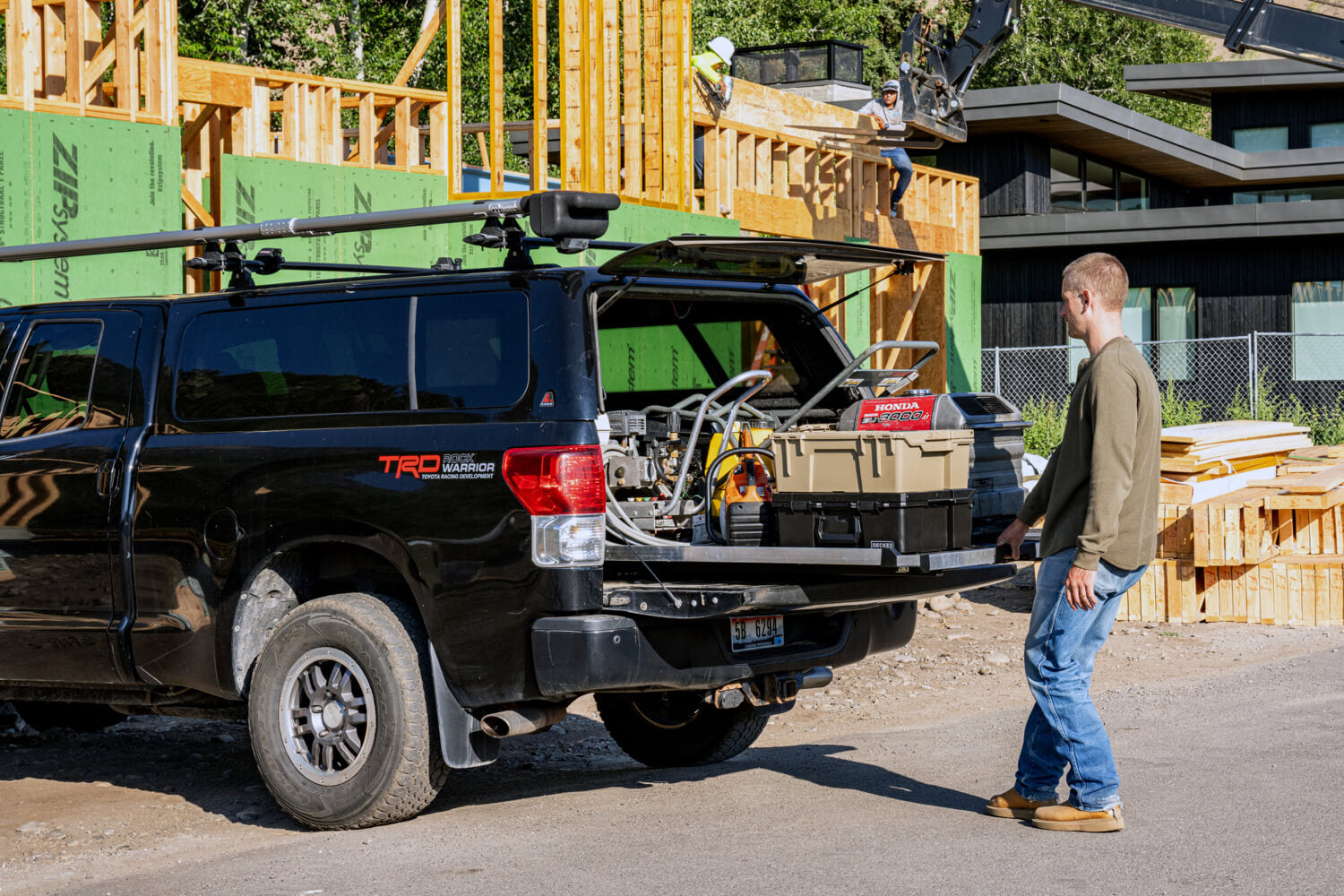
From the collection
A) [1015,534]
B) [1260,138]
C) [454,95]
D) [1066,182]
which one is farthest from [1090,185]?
[1015,534]

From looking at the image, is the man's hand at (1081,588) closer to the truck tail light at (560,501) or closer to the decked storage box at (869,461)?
the decked storage box at (869,461)

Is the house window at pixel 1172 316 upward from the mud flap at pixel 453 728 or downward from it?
upward

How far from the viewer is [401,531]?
5.74m

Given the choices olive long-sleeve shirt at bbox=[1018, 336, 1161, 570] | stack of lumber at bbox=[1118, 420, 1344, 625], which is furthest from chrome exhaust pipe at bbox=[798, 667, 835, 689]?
stack of lumber at bbox=[1118, 420, 1344, 625]

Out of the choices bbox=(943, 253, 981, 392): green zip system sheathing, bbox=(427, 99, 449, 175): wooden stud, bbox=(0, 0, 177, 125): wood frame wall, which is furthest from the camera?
bbox=(943, 253, 981, 392): green zip system sheathing

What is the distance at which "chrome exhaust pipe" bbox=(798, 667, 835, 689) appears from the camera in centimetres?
642

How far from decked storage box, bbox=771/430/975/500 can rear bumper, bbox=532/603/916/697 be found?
62 cm

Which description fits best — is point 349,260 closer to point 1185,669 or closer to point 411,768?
point 1185,669

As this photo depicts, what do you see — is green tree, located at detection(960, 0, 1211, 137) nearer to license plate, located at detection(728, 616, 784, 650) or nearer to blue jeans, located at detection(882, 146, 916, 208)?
blue jeans, located at detection(882, 146, 916, 208)

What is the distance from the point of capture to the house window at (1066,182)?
29516 millimetres

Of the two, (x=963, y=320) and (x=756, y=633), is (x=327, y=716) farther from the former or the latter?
(x=963, y=320)

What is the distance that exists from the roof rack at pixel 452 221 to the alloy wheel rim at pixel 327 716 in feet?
5.44

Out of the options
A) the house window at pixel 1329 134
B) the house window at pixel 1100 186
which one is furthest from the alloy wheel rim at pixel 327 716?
the house window at pixel 1329 134

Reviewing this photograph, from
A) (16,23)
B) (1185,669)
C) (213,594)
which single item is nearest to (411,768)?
(213,594)
